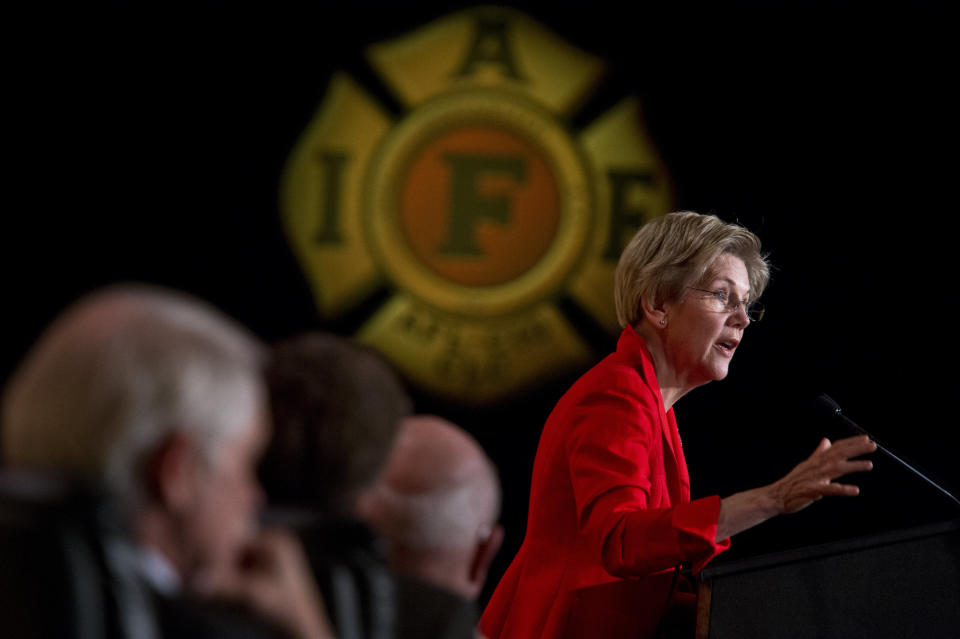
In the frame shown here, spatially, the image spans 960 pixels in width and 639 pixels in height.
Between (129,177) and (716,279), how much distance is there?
102 inches

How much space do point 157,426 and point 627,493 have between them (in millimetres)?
1311

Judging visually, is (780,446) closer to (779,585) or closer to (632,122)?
(632,122)

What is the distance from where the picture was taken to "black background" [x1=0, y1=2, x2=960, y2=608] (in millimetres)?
4074

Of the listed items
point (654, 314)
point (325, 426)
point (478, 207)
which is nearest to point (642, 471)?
point (654, 314)

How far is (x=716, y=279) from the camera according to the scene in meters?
2.41

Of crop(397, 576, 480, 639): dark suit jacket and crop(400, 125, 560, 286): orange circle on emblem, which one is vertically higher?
crop(397, 576, 480, 639): dark suit jacket

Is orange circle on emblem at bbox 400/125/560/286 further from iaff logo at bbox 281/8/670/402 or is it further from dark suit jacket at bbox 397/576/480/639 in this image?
dark suit jacket at bbox 397/576/480/639

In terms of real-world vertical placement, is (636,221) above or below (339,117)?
below

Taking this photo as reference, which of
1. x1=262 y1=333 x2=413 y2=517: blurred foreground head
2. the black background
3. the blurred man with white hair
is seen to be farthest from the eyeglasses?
the black background

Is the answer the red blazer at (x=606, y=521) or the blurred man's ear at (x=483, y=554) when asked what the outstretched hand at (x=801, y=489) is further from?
the blurred man's ear at (x=483, y=554)

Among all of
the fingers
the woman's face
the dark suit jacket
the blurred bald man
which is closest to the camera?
the dark suit jacket

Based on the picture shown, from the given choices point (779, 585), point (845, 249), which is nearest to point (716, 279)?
point (779, 585)

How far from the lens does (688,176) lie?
13.7ft

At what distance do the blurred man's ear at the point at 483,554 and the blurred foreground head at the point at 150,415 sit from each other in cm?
64
